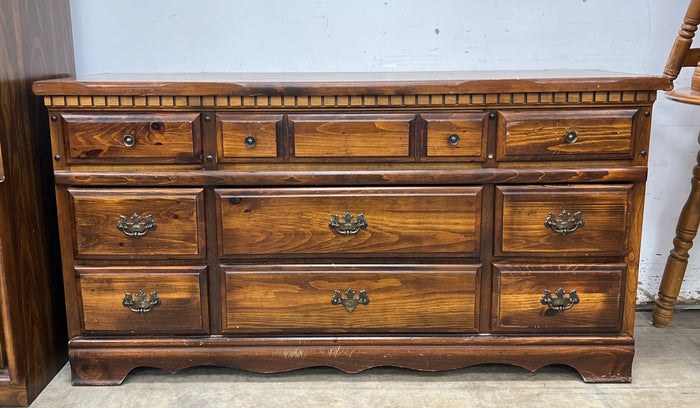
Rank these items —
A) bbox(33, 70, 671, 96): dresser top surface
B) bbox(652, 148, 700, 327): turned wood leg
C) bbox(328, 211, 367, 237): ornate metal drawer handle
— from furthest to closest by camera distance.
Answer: bbox(652, 148, 700, 327): turned wood leg, bbox(328, 211, 367, 237): ornate metal drawer handle, bbox(33, 70, 671, 96): dresser top surface

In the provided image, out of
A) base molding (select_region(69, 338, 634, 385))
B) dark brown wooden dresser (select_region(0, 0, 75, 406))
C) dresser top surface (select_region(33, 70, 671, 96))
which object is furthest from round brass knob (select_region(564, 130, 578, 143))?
dark brown wooden dresser (select_region(0, 0, 75, 406))

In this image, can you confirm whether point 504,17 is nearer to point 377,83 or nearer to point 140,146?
point 377,83

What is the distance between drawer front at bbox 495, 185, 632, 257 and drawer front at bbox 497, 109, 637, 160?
0.34ft

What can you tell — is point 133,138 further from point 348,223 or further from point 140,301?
point 348,223

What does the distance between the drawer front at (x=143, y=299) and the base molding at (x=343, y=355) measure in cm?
6

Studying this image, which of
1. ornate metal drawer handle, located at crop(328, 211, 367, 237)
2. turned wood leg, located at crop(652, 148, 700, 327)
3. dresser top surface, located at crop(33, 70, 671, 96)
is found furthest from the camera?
turned wood leg, located at crop(652, 148, 700, 327)

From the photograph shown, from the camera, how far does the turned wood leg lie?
8.38ft

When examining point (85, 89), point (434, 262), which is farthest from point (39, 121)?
point (434, 262)

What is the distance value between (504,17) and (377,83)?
3.01 ft

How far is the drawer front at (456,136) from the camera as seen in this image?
2014 millimetres

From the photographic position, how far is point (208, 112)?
202cm

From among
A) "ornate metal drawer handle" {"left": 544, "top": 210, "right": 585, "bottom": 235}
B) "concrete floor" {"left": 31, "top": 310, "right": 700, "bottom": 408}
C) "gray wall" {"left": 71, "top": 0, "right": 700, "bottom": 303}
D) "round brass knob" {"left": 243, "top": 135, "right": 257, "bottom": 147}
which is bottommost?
"concrete floor" {"left": 31, "top": 310, "right": 700, "bottom": 408}

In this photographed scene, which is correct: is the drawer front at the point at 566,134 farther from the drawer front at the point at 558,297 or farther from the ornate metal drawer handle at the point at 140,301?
the ornate metal drawer handle at the point at 140,301

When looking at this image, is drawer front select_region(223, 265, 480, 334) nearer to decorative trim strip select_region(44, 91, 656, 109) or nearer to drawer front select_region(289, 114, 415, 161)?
drawer front select_region(289, 114, 415, 161)
